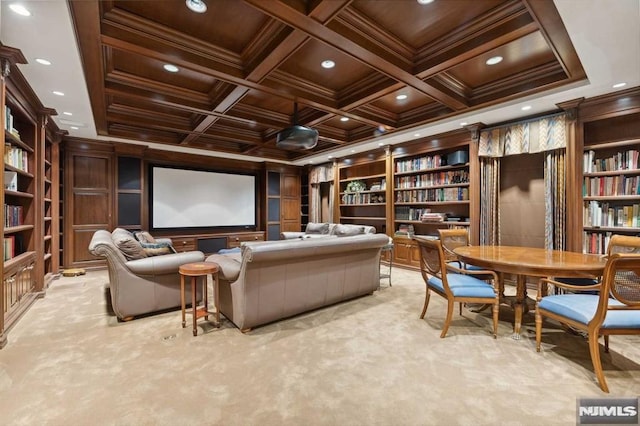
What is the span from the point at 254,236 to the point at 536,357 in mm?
6234

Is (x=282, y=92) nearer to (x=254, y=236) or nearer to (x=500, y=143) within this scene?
(x=500, y=143)

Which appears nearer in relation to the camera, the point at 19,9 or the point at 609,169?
the point at 19,9

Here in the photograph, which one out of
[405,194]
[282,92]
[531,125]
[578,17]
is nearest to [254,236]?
[405,194]

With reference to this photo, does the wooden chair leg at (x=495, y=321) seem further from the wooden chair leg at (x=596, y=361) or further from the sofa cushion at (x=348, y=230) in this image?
the sofa cushion at (x=348, y=230)

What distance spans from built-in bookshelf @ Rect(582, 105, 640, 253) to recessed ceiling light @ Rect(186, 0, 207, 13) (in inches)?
174

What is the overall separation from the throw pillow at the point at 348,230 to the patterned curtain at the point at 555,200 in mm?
2680

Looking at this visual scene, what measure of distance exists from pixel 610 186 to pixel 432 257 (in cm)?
264

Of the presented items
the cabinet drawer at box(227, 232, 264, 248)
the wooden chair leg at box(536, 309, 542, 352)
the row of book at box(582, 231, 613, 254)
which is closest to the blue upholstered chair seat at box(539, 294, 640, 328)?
the wooden chair leg at box(536, 309, 542, 352)

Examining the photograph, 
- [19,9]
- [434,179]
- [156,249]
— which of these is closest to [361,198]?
[434,179]

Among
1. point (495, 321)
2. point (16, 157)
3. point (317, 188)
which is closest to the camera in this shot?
point (495, 321)

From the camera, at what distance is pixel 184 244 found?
647cm

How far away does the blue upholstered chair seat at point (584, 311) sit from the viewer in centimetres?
192

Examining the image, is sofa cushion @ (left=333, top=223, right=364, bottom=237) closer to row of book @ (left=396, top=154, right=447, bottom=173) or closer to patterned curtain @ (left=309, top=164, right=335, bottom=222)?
row of book @ (left=396, top=154, right=447, bottom=173)

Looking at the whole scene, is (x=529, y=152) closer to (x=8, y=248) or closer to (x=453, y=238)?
(x=453, y=238)
